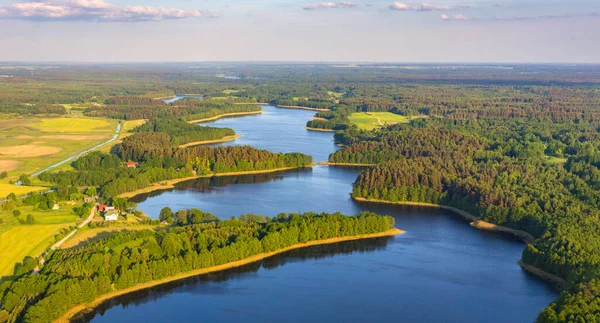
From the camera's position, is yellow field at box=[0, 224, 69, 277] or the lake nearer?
the lake

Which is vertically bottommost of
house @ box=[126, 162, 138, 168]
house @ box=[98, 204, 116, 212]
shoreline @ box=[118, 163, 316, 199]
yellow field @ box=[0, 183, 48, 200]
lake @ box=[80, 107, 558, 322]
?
lake @ box=[80, 107, 558, 322]

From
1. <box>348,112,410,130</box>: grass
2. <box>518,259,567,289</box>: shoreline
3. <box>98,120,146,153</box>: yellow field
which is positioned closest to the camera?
<box>518,259,567,289</box>: shoreline

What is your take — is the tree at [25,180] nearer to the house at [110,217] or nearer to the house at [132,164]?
the house at [132,164]

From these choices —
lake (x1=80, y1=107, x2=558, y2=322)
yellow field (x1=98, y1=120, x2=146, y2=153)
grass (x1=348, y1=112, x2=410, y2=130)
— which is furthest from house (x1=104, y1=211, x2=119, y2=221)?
grass (x1=348, y1=112, x2=410, y2=130)

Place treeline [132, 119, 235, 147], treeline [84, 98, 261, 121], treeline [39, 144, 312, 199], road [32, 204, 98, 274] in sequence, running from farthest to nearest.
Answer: treeline [84, 98, 261, 121] < treeline [132, 119, 235, 147] < treeline [39, 144, 312, 199] < road [32, 204, 98, 274]

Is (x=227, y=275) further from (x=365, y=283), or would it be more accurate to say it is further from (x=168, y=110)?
(x=168, y=110)

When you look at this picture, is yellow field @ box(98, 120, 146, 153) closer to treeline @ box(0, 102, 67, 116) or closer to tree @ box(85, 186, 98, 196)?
treeline @ box(0, 102, 67, 116)

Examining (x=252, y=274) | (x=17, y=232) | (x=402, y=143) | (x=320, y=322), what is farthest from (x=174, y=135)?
(x=320, y=322)

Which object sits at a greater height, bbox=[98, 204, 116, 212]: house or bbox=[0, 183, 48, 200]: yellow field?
bbox=[0, 183, 48, 200]: yellow field
